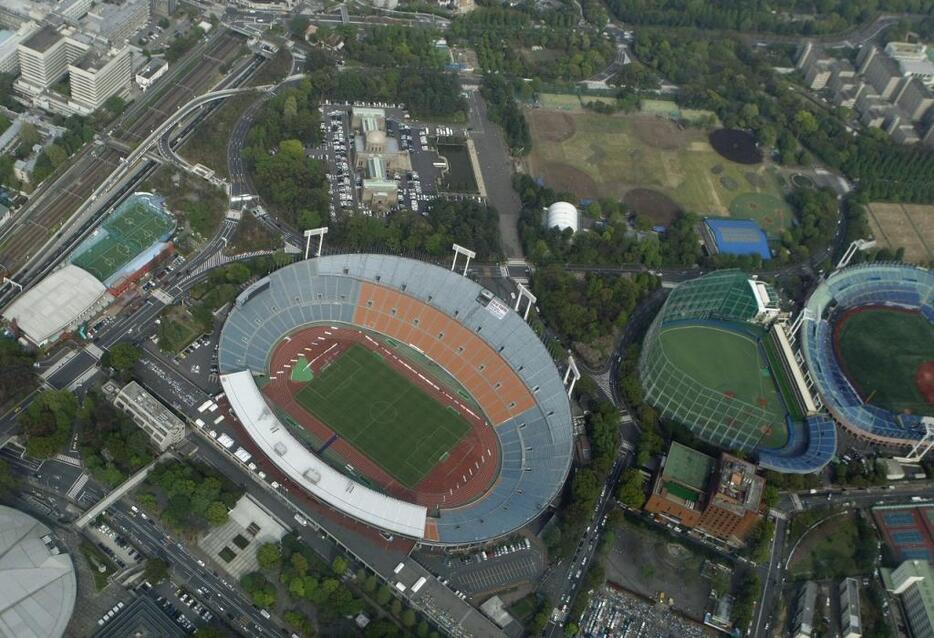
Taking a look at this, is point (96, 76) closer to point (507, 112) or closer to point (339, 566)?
point (507, 112)

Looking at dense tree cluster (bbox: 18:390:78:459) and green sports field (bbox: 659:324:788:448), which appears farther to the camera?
green sports field (bbox: 659:324:788:448)

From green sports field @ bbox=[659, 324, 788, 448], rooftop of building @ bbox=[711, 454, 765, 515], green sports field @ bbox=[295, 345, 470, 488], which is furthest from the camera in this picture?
green sports field @ bbox=[659, 324, 788, 448]

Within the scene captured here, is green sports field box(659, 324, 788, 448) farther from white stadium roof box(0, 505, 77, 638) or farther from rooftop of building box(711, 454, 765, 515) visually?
white stadium roof box(0, 505, 77, 638)

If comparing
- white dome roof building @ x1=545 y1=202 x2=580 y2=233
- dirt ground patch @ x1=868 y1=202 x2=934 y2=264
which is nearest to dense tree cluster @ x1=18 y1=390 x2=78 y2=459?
white dome roof building @ x1=545 y1=202 x2=580 y2=233

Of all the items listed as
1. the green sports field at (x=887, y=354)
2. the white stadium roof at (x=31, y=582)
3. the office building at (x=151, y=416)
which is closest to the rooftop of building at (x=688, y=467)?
the green sports field at (x=887, y=354)

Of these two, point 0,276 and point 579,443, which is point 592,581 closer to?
point 579,443

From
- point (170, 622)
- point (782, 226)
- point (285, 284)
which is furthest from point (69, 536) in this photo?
point (782, 226)

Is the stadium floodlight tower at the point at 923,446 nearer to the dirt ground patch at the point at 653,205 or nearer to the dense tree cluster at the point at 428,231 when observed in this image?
the dirt ground patch at the point at 653,205
